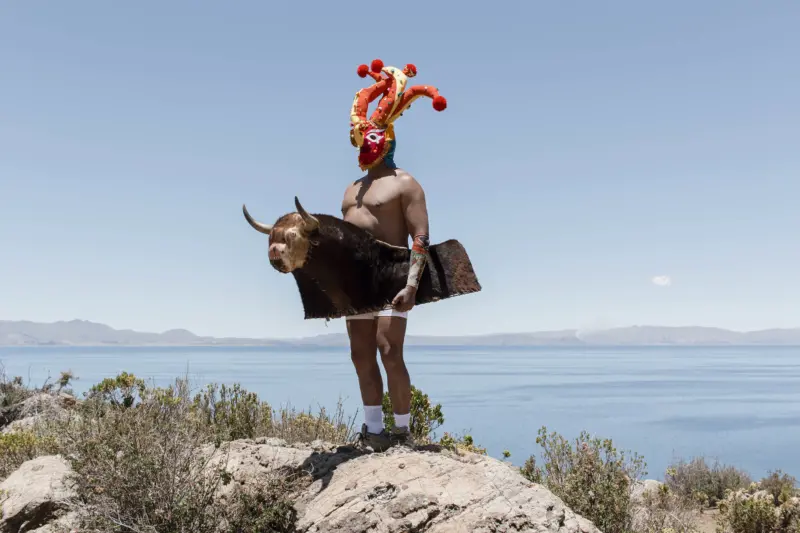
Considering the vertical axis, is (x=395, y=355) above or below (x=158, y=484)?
above

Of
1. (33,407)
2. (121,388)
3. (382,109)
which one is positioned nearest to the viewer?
(382,109)

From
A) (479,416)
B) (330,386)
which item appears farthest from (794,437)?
(330,386)

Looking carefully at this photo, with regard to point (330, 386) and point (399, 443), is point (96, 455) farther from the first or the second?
point (330, 386)

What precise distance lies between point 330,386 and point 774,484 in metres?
39.9

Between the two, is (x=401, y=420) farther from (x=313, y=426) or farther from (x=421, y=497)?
(x=313, y=426)

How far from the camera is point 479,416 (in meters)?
37.5

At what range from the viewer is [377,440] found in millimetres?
5480

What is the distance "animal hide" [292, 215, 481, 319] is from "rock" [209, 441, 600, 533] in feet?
3.88

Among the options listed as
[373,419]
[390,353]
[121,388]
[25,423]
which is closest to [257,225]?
[390,353]

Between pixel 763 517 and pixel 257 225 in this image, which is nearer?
pixel 257 225

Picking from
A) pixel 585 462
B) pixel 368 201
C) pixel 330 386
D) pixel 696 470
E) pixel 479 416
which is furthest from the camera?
pixel 330 386

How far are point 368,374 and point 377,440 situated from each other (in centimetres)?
52

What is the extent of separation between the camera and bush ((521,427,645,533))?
21.3 ft

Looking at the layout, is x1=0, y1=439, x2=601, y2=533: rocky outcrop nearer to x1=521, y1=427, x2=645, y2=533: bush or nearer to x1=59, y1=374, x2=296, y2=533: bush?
x1=59, y1=374, x2=296, y2=533: bush
